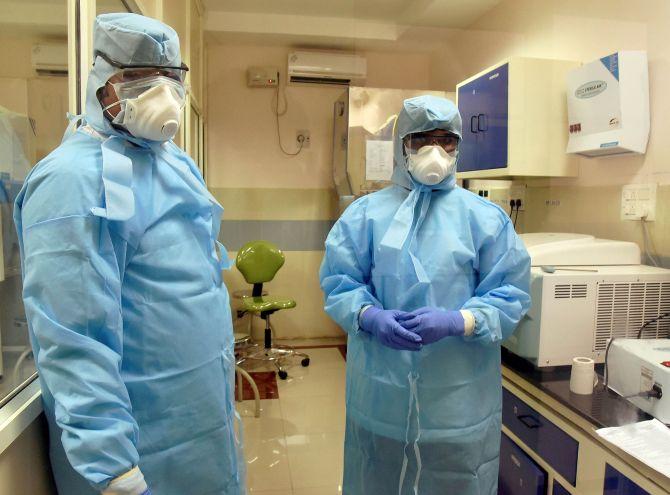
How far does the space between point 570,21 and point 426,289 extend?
1.83m

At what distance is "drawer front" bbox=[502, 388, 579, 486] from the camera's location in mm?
1439

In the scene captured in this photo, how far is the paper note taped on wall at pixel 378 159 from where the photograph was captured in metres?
3.40

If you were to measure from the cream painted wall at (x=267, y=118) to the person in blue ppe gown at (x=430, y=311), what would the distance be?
260cm

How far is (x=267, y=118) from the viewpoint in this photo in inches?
155

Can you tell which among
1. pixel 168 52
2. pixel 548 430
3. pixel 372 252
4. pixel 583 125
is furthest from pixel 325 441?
pixel 168 52

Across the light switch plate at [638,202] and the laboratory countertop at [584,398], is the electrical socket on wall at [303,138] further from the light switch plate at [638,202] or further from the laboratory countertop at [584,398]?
the laboratory countertop at [584,398]

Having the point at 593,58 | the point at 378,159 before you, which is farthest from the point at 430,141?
the point at 378,159

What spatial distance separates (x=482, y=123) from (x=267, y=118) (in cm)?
202

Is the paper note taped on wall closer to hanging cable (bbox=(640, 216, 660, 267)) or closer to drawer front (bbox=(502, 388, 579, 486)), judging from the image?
hanging cable (bbox=(640, 216, 660, 267))

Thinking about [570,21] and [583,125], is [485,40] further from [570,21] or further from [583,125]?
[583,125]

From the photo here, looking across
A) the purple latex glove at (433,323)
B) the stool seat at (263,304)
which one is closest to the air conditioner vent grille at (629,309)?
the purple latex glove at (433,323)

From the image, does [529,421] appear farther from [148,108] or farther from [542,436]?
[148,108]

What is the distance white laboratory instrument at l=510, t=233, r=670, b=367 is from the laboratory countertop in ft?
0.15

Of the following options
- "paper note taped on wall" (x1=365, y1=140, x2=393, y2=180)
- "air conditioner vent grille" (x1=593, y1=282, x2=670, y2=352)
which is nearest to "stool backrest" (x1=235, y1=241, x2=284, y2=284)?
"paper note taped on wall" (x1=365, y1=140, x2=393, y2=180)
